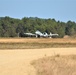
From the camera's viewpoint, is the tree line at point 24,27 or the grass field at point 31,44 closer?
the grass field at point 31,44

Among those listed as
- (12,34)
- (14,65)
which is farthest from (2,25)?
(14,65)

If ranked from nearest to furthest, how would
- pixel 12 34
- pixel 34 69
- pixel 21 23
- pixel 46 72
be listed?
1. pixel 46 72
2. pixel 34 69
3. pixel 12 34
4. pixel 21 23

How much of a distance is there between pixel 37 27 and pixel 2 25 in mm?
13837

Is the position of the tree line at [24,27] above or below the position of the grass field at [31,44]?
above

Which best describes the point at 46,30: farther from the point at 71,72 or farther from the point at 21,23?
the point at 71,72

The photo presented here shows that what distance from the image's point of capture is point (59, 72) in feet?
52.3

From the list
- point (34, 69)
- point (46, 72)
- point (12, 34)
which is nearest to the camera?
point (46, 72)

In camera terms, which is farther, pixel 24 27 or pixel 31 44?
pixel 24 27

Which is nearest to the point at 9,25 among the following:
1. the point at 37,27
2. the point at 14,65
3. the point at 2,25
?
the point at 2,25

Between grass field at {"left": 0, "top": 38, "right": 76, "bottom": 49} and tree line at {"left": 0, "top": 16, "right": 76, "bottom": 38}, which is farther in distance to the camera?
tree line at {"left": 0, "top": 16, "right": 76, "bottom": 38}

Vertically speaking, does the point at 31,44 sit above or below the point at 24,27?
below

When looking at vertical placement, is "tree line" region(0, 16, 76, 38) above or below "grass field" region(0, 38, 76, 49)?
above

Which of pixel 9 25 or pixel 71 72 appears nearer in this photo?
pixel 71 72

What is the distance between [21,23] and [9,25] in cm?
869
